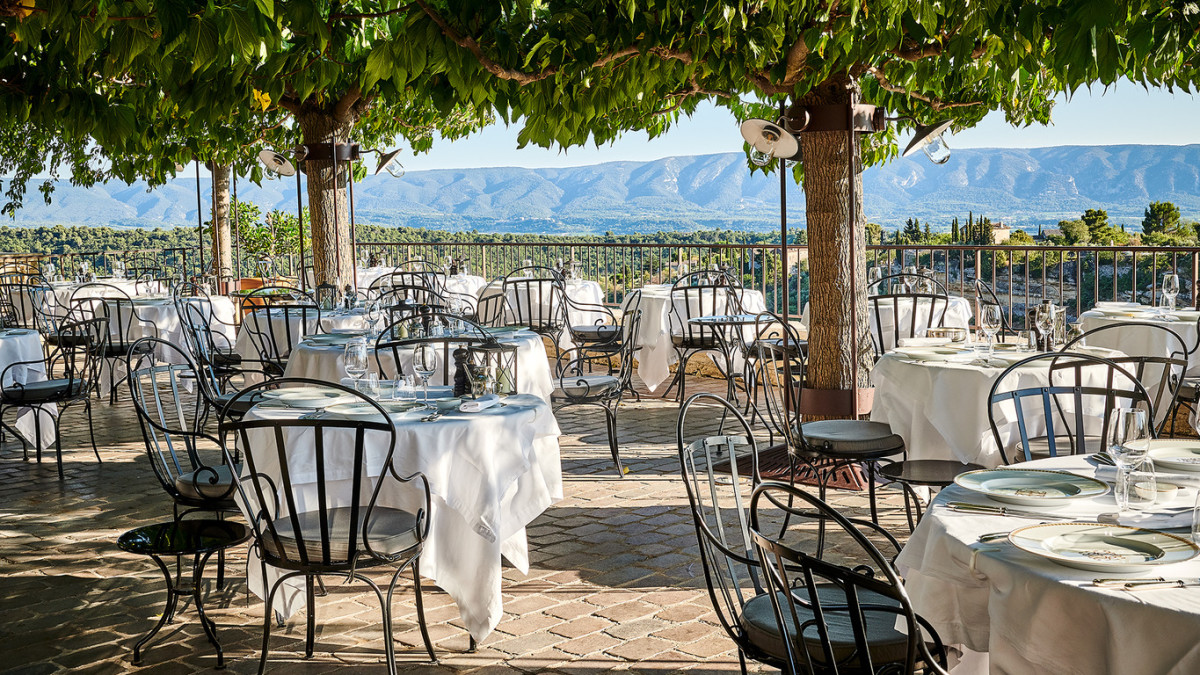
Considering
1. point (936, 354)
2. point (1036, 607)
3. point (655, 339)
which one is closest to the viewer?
point (1036, 607)

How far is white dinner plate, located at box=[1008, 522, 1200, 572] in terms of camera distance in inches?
80.1

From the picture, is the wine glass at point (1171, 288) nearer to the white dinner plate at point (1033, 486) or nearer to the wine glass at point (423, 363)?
the white dinner plate at point (1033, 486)

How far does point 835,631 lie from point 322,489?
A: 1.61 meters

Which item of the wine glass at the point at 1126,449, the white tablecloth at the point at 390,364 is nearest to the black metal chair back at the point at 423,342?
the white tablecloth at the point at 390,364

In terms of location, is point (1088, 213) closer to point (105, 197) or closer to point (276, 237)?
point (276, 237)

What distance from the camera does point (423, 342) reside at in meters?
4.46

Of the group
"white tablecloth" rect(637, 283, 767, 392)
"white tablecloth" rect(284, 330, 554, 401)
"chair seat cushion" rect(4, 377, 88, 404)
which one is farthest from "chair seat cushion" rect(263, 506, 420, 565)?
"white tablecloth" rect(637, 283, 767, 392)

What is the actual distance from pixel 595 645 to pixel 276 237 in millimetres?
18244

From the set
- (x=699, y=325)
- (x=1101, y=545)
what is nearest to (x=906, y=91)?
(x=699, y=325)

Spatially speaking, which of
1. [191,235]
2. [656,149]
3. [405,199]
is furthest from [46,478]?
[405,199]

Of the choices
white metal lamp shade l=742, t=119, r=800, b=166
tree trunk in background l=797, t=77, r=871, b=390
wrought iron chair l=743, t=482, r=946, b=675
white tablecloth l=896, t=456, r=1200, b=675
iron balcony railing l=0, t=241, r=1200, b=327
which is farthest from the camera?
iron balcony railing l=0, t=241, r=1200, b=327

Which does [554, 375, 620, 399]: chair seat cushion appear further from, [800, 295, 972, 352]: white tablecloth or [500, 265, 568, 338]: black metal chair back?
[500, 265, 568, 338]: black metal chair back

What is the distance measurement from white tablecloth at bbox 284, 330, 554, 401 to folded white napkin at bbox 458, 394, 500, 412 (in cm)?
170

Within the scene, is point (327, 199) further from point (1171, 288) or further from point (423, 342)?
point (1171, 288)
